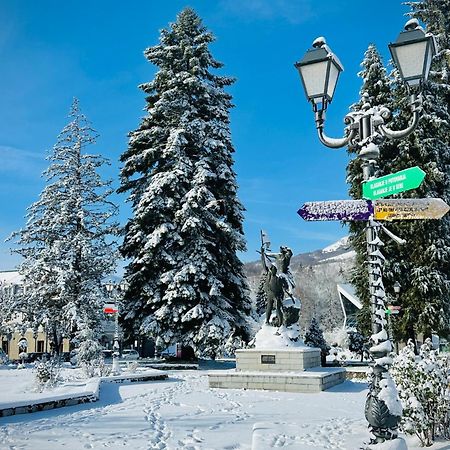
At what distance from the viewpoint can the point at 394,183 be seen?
18.5 ft

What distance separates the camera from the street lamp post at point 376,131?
562 centimetres

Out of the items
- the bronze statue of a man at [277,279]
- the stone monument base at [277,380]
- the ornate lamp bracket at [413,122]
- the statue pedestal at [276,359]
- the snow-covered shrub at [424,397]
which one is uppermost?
the ornate lamp bracket at [413,122]

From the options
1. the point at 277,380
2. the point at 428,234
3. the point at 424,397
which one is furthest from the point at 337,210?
the point at 428,234

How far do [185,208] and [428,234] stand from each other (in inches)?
489

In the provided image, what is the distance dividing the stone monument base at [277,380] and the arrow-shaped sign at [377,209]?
10.0 metres

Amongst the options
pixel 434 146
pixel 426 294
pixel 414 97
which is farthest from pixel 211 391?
pixel 434 146

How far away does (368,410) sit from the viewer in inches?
223

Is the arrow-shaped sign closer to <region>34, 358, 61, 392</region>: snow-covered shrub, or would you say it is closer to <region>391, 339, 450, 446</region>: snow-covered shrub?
<region>391, 339, 450, 446</region>: snow-covered shrub

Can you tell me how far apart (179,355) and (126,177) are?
1148 centimetres

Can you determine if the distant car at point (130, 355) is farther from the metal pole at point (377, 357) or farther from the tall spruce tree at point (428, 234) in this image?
the metal pole at point (377, 357)

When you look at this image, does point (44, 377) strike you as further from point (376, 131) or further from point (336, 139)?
point (376, 131)

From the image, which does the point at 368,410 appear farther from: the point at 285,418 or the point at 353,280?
the point at 353,280

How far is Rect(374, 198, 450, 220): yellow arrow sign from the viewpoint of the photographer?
18.6ft

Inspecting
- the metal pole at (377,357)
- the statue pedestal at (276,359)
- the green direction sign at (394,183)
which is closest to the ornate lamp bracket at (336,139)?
the metal pole at (377,357)
